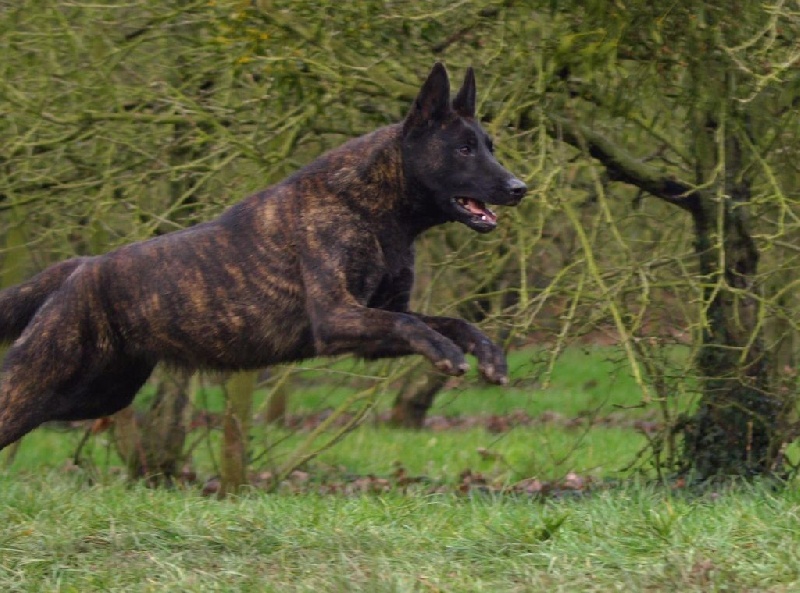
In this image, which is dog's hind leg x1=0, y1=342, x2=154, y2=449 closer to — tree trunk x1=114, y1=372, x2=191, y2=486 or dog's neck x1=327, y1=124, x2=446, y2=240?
dog's neck x1=327, y1=124, x2=446, y2=240

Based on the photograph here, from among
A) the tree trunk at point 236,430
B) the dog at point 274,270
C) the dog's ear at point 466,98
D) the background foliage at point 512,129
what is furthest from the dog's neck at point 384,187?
the tree trunk at point 236,430

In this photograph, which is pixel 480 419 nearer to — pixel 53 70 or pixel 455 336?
pixel 53 70

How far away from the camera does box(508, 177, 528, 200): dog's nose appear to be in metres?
5.64

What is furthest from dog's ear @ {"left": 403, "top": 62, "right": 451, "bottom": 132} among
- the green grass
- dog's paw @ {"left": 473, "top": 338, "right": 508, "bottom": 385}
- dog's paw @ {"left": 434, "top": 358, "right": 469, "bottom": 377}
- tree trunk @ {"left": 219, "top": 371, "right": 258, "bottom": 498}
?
tree trunk @ {"left": 219, "top": 371, "right": 258, "bottom": 498}

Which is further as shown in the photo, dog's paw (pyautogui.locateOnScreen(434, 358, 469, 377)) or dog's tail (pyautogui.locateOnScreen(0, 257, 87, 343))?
dog's tail (pyautogui.locateOnScreen(0, 257, 87, 343))

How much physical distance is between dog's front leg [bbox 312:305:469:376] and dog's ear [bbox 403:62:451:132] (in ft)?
3.20

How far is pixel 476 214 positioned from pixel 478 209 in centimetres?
5

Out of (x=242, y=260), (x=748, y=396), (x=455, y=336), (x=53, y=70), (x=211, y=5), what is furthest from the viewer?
(x=53, y=70)

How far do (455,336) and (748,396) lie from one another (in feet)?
11.0

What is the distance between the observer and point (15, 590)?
500 cm

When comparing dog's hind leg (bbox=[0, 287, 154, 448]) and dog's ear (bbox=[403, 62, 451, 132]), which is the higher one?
dog's ear (bbox=[403, 62, 451, 132])

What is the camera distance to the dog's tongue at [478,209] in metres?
5.82

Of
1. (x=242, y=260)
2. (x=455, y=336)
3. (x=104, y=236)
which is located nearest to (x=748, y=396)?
(x=455, y=336)

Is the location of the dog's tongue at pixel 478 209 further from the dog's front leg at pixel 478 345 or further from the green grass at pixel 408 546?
the green grass at pixel 408 546
